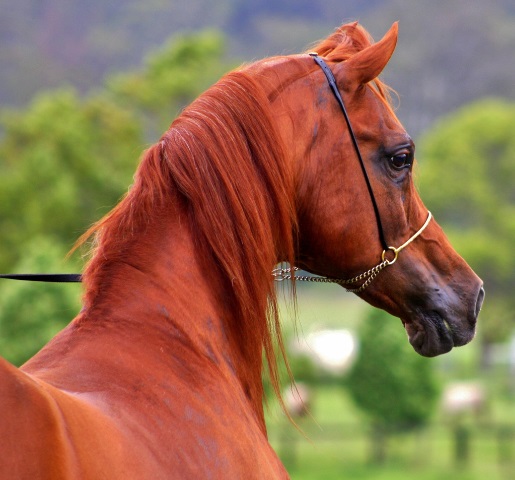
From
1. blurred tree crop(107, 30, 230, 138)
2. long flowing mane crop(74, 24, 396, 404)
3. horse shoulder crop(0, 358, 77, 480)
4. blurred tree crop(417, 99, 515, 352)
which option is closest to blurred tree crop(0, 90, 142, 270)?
blurred tree crop(107, 30, 230, 138)

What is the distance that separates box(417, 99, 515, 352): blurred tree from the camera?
3691 cm

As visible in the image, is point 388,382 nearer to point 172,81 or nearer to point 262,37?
point 172,81

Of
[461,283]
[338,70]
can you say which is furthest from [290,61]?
[461,283]

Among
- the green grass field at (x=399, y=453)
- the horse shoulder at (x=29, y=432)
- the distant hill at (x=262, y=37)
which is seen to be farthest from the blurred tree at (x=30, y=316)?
the distant hill at (x=262, y=37)

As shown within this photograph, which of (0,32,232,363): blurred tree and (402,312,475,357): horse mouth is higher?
(402,312,475,357): horse mouth

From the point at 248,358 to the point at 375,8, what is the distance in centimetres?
10037

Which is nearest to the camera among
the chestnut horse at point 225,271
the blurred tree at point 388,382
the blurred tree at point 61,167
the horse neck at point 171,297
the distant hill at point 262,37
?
the chestnut horse at point 225,271

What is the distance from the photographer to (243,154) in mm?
2410

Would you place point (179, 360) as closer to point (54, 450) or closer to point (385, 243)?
point (54, 450)

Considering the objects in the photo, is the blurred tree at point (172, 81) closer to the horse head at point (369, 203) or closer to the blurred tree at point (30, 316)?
the blurred tree at point (30, 316)

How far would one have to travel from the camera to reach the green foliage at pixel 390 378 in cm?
1659

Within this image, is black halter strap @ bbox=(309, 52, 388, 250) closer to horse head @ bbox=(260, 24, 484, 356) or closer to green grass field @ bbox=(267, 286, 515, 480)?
horse head @ bbox=(260, 24, 484, 356)

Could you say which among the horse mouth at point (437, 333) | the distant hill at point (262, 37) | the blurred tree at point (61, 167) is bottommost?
the distant hill at point (262, 37)

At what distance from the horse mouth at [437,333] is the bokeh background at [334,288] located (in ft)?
1.26
